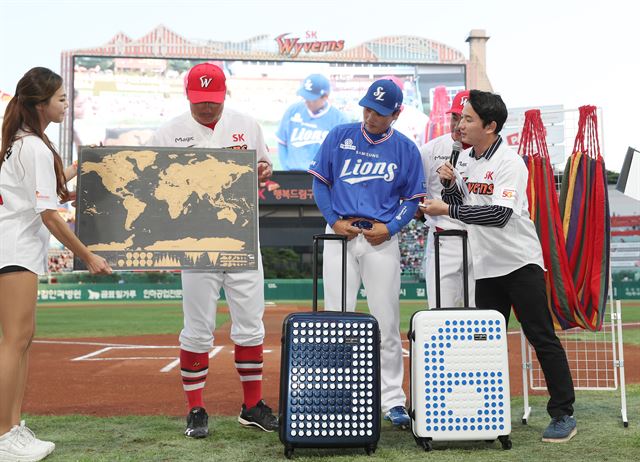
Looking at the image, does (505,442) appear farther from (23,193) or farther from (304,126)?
(304,126)

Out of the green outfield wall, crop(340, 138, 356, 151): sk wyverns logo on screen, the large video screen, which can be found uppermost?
the large video screen

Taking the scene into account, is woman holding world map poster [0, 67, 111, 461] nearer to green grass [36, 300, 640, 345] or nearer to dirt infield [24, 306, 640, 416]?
dirt infield [24, 306, 640, 416]

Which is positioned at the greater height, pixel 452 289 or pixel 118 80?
pixel 118 80

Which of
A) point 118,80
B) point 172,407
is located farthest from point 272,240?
point 172,407

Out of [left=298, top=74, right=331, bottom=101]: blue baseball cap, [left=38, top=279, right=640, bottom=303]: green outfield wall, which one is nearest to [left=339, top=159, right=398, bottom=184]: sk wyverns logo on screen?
[left=38, top=279, right=640, bottom=303]: green outfield wall

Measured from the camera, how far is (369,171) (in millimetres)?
4555

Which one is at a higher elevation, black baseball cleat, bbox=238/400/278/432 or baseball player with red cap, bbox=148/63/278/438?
baseball player with red cap, bbox=148/63/278/438

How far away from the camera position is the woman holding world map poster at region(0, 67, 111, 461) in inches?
143

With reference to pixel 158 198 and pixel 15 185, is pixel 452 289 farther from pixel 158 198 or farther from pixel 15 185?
pixel 15 185

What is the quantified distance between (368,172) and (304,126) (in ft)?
108

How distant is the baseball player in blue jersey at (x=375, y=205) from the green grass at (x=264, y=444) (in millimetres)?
671

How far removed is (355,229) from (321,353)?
95 centimetres

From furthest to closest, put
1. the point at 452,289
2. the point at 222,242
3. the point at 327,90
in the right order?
the point at 327,90, the point at 452,289, the point at 222,242

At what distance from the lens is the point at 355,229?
4430 millimetres
